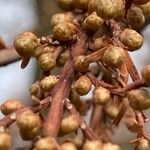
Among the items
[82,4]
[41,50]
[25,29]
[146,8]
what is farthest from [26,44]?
[25,29]

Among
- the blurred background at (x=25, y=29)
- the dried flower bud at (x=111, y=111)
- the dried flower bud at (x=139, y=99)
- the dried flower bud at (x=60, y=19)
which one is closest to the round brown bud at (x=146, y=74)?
the dried flower bud at (x=139, y=99)

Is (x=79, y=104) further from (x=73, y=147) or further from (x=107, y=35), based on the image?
(x=73, y=147)

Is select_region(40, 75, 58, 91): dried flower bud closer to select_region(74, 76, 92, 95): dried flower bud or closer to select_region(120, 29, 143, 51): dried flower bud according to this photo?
select_region(74, 76, 92, 95): dried flower bud

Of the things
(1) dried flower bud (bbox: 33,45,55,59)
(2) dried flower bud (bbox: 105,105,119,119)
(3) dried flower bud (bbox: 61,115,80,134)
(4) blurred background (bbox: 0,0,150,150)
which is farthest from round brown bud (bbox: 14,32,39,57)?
(4) blurred background (bbox: 0,0,150,150)

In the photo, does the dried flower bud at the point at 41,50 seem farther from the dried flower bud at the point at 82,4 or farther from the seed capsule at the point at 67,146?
the seed capsule at the point at 67,146

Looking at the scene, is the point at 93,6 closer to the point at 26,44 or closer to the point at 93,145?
the point at 26,44
